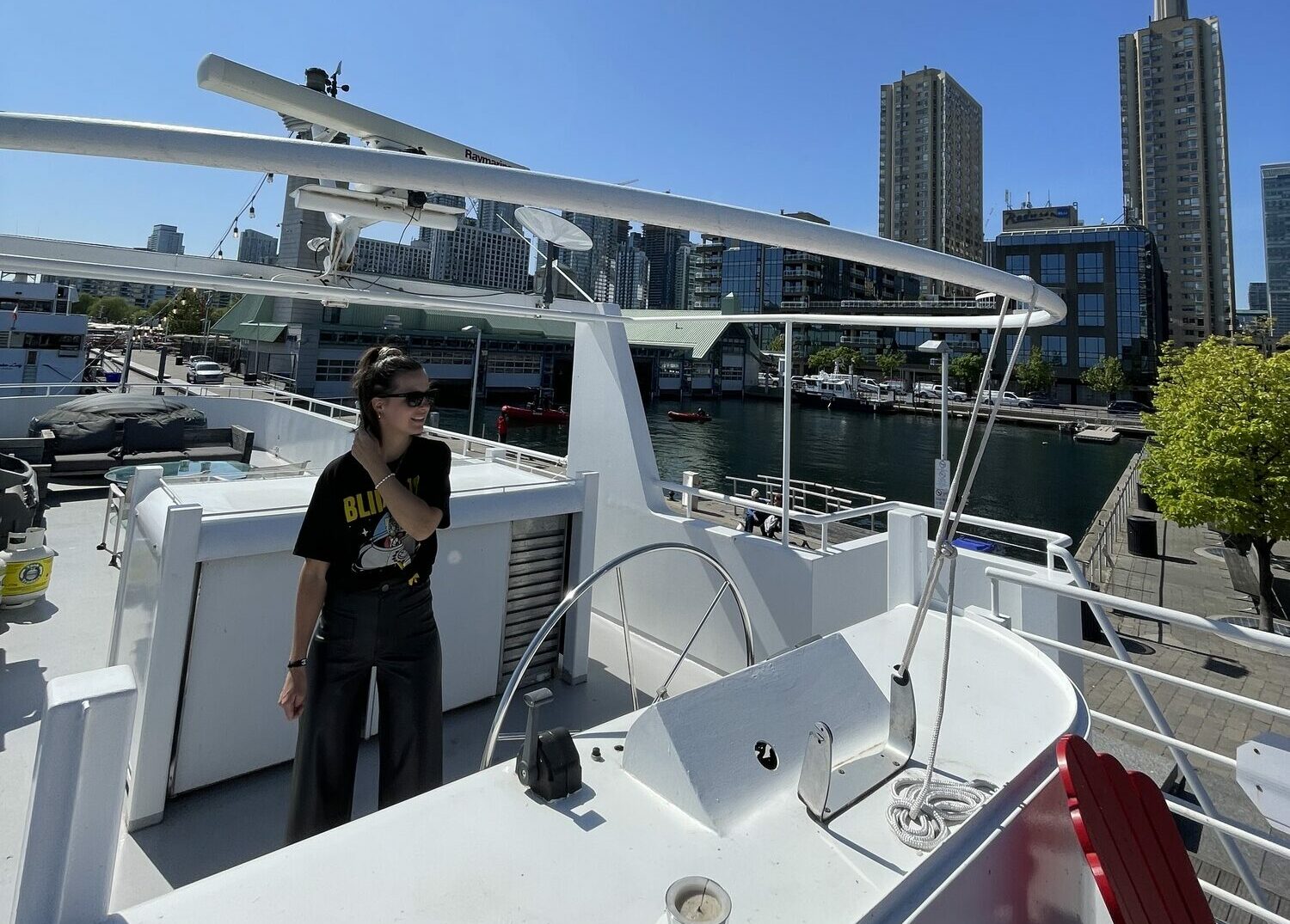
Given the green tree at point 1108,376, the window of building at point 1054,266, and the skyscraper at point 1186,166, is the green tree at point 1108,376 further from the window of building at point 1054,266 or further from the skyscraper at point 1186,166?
the skyscraper at point 1186,166

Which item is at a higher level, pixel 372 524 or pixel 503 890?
pixel 372 524

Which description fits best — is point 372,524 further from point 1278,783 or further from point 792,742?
point 1278,783

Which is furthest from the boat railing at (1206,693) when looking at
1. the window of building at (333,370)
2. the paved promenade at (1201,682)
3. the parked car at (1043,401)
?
the parked car at (1043,401)

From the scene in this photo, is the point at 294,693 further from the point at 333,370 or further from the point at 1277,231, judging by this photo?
the point at 1277,231

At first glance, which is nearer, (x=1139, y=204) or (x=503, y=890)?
(x=503, y=890)

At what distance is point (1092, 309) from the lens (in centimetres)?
5866

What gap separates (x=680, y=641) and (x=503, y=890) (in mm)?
3873

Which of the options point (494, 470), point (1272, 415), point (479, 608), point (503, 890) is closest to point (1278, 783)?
point (503, 890)

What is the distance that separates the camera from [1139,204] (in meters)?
90.2

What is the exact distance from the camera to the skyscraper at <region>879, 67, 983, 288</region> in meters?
93.1

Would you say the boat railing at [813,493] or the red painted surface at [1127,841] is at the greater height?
the boat railing at [813,493]

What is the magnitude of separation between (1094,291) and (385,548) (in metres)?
73.8

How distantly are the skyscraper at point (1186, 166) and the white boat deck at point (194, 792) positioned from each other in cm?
10317

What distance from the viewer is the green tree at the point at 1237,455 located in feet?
39.9
